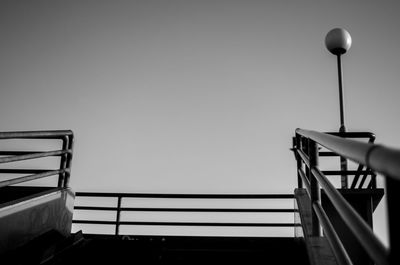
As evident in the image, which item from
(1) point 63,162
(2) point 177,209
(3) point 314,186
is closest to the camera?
(3) point 314,186

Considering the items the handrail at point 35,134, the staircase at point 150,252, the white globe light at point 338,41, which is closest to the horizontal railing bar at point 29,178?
the handrail at point 35,134

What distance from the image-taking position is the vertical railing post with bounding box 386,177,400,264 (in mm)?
773

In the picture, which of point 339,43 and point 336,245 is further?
point 339,43

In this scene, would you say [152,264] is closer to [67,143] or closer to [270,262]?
[270,262]

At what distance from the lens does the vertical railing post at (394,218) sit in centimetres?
77

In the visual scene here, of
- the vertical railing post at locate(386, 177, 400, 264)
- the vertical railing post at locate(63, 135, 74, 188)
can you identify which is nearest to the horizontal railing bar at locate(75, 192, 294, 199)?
the vertical railing post at locate(63, 135, 74, 188)

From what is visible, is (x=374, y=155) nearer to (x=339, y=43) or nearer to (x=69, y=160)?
(x=69, y=160)

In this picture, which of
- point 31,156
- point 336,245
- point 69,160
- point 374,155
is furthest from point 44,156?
point 374,155

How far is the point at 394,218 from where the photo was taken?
788 mm

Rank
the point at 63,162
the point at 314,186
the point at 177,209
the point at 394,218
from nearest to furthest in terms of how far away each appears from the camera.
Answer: the point at 394,218 → the point at 314,186 → the point at 63,162 → the point at 177,209

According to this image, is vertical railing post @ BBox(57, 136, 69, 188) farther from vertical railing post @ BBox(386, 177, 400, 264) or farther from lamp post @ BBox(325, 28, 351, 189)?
lamp post @ BBox(325, 28, 351, 189)

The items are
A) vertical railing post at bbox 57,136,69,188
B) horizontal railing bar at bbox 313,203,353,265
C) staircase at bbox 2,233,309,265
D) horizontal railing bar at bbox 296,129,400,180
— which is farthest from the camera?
vertical railing post at bbox 57,136,69,188

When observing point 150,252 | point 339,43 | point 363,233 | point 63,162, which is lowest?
point 150,252

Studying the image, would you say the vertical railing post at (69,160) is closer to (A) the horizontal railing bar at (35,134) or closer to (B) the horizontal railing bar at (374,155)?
(A) the horizontal railing bar at (35,134)
